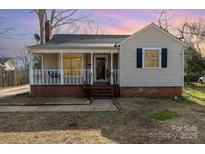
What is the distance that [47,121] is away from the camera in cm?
947

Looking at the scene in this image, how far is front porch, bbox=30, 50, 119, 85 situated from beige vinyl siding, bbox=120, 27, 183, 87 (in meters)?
0.79

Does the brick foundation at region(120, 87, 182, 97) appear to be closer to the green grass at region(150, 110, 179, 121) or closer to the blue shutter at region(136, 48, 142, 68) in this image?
the blue shutter at region(136, 48, 142, 68)

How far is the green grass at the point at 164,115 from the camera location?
9.89 m

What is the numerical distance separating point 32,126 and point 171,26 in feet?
83.5

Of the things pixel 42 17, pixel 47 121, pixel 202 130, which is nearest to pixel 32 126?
pixel 47 121

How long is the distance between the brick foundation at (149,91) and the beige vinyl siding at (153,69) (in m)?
0.21

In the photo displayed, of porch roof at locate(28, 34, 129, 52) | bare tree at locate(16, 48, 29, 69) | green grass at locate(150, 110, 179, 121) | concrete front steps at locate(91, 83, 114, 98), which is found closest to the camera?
green grass at locate(150, 110, 179, 121)

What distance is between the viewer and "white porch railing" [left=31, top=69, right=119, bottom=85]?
16.1 meters

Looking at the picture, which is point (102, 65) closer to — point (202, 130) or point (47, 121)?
point (47, 121)

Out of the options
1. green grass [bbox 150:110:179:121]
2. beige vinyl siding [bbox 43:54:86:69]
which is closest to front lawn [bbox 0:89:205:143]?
green grass [bbox 150:110:179:121]

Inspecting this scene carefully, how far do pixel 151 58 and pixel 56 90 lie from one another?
5.27m

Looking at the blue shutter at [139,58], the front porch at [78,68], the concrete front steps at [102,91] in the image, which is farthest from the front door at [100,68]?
the blue shutter at [139,58]

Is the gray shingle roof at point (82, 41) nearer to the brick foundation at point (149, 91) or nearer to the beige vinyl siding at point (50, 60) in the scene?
the beige vinyl siding at point (50, 60)

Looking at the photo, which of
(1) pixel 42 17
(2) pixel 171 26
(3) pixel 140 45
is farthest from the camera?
(2) pixel 171 26
